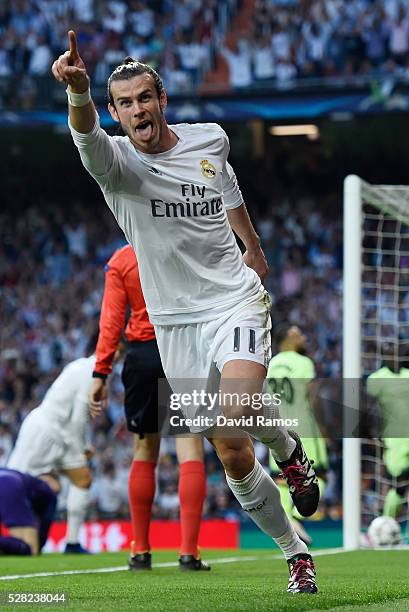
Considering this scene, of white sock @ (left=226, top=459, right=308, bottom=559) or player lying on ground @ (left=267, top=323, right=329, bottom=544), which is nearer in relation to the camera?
white sock @ (left=226, top=459, right=308, bottom=559)

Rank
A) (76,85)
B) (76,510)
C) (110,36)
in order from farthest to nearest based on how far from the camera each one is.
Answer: (110,36) → (76,510) → (76,85)

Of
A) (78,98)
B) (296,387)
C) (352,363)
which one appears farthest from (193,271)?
(296,387)

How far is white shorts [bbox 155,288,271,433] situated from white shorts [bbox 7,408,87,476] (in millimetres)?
5759

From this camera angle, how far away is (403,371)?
10859 mm

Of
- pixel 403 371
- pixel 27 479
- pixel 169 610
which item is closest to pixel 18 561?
pixel 27 479

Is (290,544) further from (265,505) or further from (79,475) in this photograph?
(79,475)

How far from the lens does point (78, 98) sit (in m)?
4.53

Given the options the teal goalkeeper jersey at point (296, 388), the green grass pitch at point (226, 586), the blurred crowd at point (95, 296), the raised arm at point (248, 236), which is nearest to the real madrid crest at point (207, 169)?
the raised arm at point (248, 236)

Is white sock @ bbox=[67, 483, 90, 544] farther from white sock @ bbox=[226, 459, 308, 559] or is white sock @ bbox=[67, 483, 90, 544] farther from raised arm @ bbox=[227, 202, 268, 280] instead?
white sock @ bbox=[226, 459, 308, 559]

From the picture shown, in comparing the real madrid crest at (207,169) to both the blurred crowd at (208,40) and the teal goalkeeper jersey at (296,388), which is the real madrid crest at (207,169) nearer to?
the teal goalkeeper jersey at (296,388)

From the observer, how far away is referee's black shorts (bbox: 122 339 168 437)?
6.78 m

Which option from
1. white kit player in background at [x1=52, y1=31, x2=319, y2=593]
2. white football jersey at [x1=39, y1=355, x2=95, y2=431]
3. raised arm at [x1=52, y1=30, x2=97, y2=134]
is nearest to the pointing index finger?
raised arm at [x1=52, y1=30, x2=97, y2=134]

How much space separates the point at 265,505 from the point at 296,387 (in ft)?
17.4

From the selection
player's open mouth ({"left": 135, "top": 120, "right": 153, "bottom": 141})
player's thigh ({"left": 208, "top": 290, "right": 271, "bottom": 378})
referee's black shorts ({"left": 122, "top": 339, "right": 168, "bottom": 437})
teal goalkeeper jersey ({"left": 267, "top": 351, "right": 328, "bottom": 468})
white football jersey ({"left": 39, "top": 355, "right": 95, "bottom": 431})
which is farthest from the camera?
white football jersey ({"left": 39, "top": 355, "right": 95, "bottom": 431})
